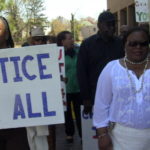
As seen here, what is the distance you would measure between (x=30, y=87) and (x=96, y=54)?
1832 mm

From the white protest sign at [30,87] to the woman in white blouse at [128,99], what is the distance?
0.34 m

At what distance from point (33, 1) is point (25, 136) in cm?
3119

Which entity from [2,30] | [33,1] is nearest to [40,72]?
[2,30]

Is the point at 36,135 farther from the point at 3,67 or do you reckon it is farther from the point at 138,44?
the point at 138,44

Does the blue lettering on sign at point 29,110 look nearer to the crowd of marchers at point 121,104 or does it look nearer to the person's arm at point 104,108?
the crowd of marchers at point 121,104

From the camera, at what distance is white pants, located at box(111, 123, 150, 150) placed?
337 cm

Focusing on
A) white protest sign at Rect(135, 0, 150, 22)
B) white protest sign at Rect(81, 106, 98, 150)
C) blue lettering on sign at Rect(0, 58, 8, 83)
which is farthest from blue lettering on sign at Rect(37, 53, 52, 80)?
white protest sign at Rect(135, 0, 150, 22)

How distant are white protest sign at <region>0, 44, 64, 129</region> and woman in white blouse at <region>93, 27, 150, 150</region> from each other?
13.5 inches

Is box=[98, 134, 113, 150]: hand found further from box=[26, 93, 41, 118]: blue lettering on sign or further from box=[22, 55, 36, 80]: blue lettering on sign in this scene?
box=[22, 55, 36, 80]: blue lettering on sign

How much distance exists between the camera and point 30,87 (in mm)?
3643

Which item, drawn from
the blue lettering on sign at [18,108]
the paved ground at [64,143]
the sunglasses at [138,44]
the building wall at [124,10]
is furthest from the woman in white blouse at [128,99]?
the building wall at [124,10]

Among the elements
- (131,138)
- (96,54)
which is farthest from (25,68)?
(96,54)

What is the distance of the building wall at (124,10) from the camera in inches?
1200

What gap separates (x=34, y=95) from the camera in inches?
143
